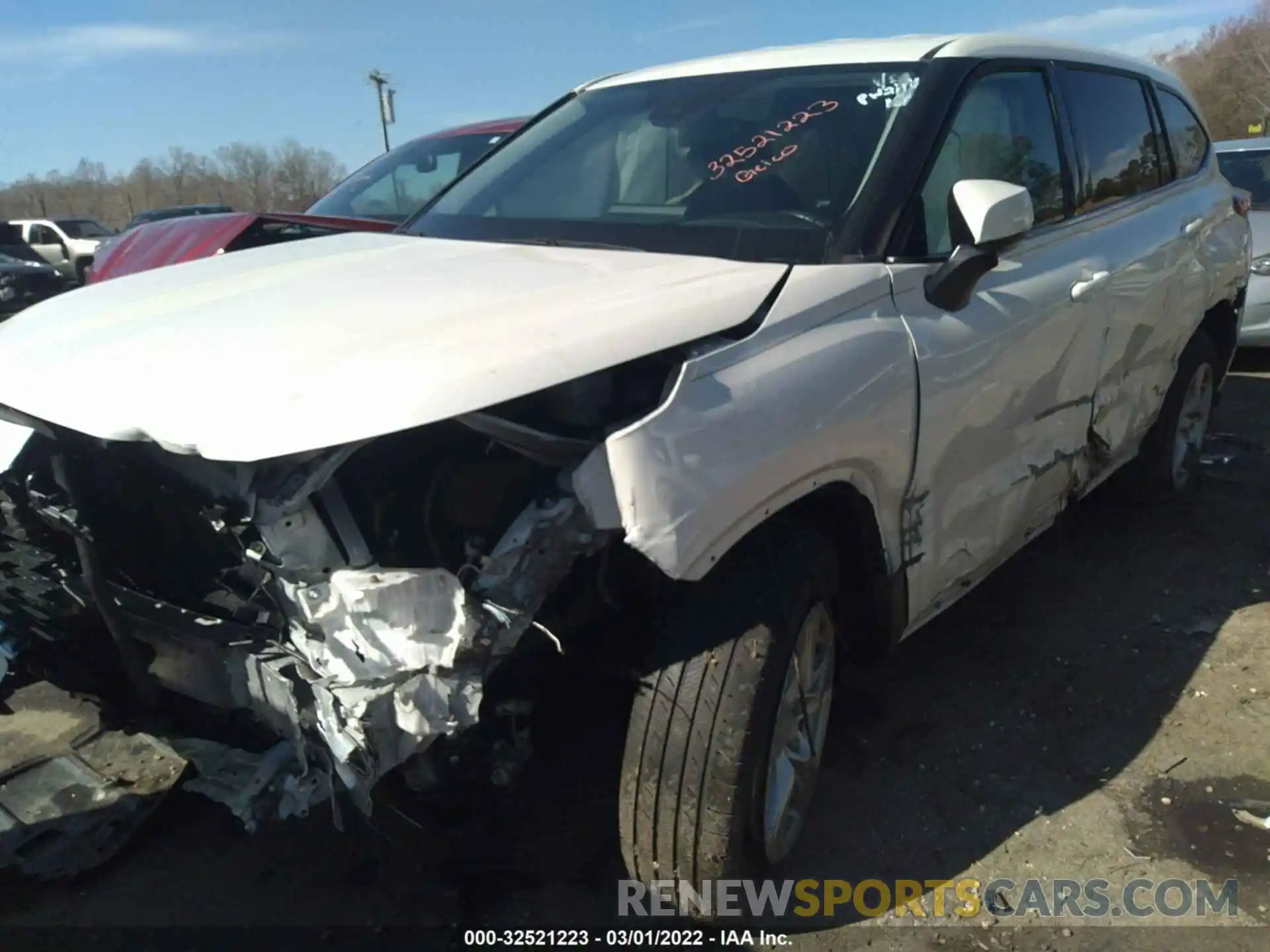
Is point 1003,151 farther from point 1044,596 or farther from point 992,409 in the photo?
point 1044,596

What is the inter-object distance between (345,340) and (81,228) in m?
22.7

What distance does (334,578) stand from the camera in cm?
184

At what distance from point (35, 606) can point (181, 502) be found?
502 mm

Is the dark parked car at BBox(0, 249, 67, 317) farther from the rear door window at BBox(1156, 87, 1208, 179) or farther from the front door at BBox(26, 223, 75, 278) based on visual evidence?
the rear door window at BBox(1156, 87, 1208, 179)

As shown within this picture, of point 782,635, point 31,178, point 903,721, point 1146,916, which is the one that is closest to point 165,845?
point 782,635

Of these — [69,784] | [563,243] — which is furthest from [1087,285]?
[69,784]

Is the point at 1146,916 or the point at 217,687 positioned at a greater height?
the point at 217,687

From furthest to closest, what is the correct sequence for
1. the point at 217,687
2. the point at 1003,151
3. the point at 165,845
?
the point at 1003,151
the point at 165,845
the point at 217,687

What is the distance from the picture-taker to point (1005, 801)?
109 inches

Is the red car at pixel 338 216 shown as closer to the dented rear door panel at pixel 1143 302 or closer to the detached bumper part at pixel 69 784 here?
the detached bumper part at pixel 69 784

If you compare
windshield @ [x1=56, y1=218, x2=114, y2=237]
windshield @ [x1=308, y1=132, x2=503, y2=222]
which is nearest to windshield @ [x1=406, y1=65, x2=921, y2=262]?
windshield @ [x1=308, y1=132, x2=503, y2=222]

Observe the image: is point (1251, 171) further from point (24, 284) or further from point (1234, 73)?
point (1234, 73)

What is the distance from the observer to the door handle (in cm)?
305
